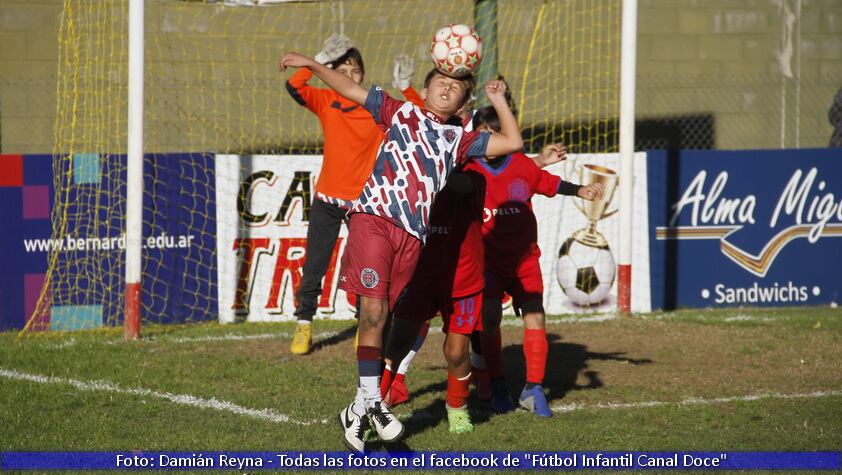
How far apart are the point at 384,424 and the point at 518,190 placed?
6.21 ft

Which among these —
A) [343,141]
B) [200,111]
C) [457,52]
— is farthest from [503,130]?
[200,111]

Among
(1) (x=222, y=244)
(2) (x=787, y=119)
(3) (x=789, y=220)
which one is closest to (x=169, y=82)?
(1) (x=222, y=244)

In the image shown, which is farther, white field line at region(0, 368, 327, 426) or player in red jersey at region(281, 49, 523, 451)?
white field line at region(0, 368, 327, 426)

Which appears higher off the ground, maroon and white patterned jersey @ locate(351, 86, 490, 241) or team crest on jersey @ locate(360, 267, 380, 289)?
maroon and white patterned jersey @ locate(351, 86, 490, 241)

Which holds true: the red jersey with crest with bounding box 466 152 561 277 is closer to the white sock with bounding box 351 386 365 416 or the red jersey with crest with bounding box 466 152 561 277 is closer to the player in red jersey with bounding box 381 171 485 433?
the player in red jersey with bounding box 381 171 485 433

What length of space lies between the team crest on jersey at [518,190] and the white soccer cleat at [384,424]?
1787mm

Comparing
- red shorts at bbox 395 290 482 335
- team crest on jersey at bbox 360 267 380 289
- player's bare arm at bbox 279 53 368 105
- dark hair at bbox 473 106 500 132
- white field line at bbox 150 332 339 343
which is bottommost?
white field line at bbox 150 332 339 343

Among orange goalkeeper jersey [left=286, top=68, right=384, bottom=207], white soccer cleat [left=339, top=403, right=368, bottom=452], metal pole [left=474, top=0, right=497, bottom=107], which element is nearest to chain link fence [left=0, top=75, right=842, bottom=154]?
metal pole [left=474, top=0, right=497, bottom=107]

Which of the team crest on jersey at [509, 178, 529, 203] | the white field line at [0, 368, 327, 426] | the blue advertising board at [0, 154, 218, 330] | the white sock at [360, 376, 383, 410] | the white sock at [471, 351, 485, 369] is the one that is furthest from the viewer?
the blue advertising board at [0, 154, 218, 330]

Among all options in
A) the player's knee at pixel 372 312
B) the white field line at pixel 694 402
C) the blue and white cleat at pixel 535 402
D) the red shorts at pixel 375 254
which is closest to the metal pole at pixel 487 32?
the white field line at pixel 694 402

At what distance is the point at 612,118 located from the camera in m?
13.2

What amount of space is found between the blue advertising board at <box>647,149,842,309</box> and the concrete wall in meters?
1.49

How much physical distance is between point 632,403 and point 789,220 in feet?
17.7

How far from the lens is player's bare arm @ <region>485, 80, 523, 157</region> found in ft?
17.7
